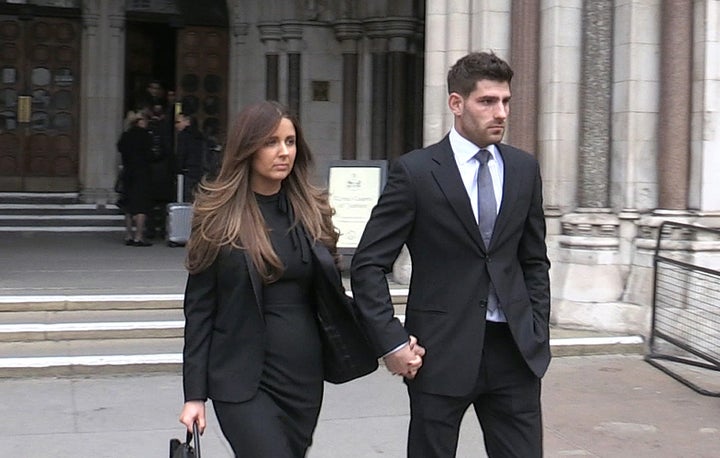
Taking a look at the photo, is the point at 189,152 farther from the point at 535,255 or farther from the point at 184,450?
the point at 184,450

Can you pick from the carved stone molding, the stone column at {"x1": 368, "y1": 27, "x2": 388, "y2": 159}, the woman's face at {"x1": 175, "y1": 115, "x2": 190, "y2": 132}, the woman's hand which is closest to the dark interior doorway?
the woman's face at {"x1": 175, "y1": 115, "x2": 190, "y2": 132}

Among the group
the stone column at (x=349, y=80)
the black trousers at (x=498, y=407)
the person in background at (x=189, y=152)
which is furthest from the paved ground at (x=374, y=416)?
the stone column at (x=349, y=80)

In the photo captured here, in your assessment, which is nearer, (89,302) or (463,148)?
(463,148)

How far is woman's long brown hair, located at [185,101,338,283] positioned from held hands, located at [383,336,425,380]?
395 millimetres

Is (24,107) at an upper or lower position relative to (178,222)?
upper

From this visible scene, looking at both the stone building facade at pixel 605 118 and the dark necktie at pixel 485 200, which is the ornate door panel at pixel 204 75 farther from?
the dark necktie at pixel 485 200

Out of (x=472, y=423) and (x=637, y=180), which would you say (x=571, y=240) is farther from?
(x=472, y=423)

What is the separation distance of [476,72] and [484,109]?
124 mm

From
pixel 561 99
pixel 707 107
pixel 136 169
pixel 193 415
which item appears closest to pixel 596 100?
pixel 561 99

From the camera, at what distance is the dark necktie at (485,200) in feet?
11.4

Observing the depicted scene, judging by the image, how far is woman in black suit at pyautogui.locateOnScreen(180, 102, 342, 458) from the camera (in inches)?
126

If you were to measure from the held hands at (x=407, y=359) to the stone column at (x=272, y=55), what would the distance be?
12.1 m

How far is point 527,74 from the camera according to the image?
9.37 meters

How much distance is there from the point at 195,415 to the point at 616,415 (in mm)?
4028
